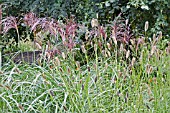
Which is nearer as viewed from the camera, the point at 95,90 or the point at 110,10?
the point at 95,90

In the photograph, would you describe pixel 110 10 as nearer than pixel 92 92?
No

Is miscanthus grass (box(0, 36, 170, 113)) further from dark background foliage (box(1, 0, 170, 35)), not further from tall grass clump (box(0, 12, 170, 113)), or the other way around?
dark background foliage (box(1, 0, 170, 35))

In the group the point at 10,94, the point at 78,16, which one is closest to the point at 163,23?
the point at 78,16

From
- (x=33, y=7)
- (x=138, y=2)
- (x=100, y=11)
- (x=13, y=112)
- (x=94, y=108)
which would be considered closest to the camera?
(x=94, y=108)

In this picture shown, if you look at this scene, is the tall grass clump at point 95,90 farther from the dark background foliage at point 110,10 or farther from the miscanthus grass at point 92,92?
the dark background foliage at point 110,10

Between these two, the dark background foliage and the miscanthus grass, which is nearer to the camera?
the miscanthus grass

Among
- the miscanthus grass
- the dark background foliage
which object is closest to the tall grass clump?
the miscanthus grass

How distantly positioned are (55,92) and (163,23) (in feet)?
5.96

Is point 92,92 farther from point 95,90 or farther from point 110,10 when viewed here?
point 110,10

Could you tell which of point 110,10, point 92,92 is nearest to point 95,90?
point 92,92

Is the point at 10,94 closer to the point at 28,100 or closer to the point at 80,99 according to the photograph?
the point at 28,100

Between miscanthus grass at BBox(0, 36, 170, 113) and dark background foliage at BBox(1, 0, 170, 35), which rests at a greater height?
dark background foliage at BBox(1, 0, 170, 35)

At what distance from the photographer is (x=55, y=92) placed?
246 cm

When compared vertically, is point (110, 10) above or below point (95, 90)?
above
